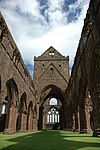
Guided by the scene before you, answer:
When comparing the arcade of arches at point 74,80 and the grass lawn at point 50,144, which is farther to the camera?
the arcade of arches at point 74,80

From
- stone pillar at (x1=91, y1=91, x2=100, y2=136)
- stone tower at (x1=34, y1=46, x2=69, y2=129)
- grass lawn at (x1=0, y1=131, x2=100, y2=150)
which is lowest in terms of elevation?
grass lawn at (x1=0, y1=131, x2=100, y2=150)

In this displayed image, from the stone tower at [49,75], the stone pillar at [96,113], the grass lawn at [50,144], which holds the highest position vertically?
the stone tower at [49,75]

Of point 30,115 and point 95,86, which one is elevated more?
point 95,86

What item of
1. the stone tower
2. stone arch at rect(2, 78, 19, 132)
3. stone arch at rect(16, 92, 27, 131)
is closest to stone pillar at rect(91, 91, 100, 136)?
stone arch at rect(2, 78, 19, 132)

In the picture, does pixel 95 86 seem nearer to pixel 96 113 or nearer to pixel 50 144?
pixel 96 113

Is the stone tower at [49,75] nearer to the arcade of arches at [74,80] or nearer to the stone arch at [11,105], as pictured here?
the arcade of arches at [74,80]

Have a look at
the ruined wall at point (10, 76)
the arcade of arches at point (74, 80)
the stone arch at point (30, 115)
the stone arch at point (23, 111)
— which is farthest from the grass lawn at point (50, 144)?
the stone arch at point (30, 115)

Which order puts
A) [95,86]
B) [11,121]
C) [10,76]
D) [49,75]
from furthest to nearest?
1. [49,75]
2. [11,121]
3. [10,76]
4. [95,86]

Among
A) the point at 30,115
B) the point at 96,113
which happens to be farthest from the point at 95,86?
the point at 30,115

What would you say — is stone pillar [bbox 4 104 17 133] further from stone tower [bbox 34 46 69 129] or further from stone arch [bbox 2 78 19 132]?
stone tower [bbox 34 46 69 129]

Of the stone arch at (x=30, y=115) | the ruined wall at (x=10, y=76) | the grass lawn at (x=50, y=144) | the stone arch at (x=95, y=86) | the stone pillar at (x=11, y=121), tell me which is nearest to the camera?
the grass lawn at (x=50, y=144)

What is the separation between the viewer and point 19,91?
49.4ft

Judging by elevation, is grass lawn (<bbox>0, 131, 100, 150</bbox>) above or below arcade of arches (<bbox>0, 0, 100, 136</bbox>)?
below

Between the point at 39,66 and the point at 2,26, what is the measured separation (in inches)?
745
